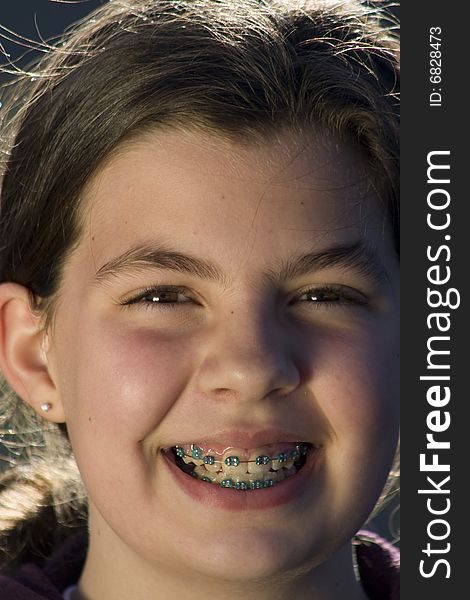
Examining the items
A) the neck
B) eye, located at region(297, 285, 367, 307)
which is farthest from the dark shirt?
eye, located at region(297, 285, 367, 307)

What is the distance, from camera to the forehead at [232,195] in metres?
1.87

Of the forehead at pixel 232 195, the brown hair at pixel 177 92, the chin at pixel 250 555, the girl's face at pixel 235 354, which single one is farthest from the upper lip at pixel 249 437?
the brown hair at pixel 177 92

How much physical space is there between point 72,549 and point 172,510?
50 centimetres

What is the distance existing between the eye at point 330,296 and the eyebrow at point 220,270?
0.11 feet

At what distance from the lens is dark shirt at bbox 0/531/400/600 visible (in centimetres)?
216

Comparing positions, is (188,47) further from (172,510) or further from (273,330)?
(172,510)

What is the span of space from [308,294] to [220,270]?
0.52 ft

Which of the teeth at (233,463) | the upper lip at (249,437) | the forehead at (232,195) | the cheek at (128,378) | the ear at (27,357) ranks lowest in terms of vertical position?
the teeth at (233,463)

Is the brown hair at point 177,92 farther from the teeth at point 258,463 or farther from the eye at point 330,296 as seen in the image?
the teeth at point 258,463

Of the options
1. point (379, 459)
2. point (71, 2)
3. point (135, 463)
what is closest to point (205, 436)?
point (135, 463)

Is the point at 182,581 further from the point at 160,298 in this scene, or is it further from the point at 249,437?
the point at 160,298

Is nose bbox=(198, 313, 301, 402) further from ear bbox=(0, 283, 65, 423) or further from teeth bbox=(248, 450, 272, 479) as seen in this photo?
ear bbox=(0, 283, 65, 423)

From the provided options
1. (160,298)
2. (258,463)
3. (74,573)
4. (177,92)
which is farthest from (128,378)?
(74,573)

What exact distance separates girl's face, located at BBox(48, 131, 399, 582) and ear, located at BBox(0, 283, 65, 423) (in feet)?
0.55
